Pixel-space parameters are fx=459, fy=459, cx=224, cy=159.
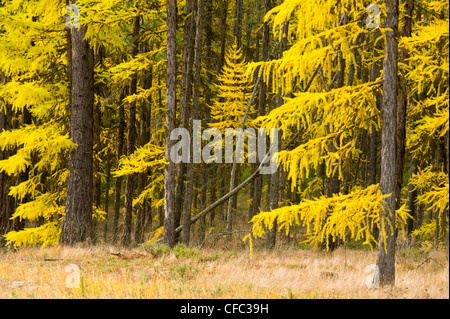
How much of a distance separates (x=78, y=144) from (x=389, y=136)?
9.43 meters

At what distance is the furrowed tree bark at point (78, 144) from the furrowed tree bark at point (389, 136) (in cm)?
924

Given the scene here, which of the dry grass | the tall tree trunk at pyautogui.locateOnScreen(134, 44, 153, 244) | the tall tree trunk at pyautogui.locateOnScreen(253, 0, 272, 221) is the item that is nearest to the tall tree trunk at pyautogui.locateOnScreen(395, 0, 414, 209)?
the dry grass

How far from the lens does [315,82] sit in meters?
12.9

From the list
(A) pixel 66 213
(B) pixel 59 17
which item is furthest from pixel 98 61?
(A) pixel 66 213

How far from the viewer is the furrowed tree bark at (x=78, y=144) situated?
44.4 feet

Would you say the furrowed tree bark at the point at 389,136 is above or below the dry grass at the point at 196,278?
above

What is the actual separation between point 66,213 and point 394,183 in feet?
32.5

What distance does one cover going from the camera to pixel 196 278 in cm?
852

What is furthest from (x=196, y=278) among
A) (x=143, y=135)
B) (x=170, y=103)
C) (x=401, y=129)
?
(x=143, y=135)

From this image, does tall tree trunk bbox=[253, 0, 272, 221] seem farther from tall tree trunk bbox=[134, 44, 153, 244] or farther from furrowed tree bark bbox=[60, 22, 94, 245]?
furrowed tree bark bbox=[60, 22, 94, 245]

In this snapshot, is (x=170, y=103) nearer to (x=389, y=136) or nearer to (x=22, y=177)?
(x=389, y=136)

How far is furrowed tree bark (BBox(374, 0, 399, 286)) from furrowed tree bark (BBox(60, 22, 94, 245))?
924 centimetres

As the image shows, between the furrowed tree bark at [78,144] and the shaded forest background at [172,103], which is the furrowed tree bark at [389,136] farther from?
the furrowed tree bark at [78,144]

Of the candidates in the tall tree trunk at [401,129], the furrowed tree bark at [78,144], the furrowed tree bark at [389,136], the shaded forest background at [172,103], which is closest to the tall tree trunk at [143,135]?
the shaded forest background at [172,103]
